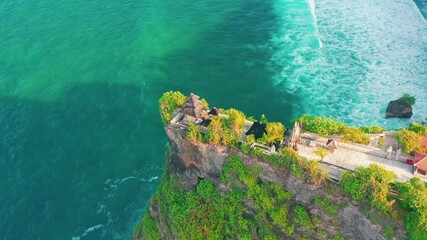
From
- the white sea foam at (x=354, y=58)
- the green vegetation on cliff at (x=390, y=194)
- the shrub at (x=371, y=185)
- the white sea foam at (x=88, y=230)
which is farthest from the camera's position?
the white sea foam at (x=354, y=58)

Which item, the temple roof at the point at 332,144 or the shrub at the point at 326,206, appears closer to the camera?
the shrub at the point at 326,206

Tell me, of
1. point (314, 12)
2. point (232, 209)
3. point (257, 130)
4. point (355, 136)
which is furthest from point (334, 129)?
point (314, 12)

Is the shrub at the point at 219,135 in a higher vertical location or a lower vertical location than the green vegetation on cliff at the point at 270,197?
higher

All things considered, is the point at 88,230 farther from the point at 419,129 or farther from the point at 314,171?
the point at 419,129

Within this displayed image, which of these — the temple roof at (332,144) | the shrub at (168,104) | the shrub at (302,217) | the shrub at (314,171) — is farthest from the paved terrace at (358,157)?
the shrub at (168,104)

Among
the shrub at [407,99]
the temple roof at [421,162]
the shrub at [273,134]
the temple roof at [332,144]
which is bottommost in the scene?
the shrub at [407,99]

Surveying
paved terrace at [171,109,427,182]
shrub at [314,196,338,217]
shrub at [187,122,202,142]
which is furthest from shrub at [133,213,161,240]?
shrub at [314,196,338,217]

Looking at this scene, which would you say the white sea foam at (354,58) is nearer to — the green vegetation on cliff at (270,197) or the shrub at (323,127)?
the shrub at (323,127)
